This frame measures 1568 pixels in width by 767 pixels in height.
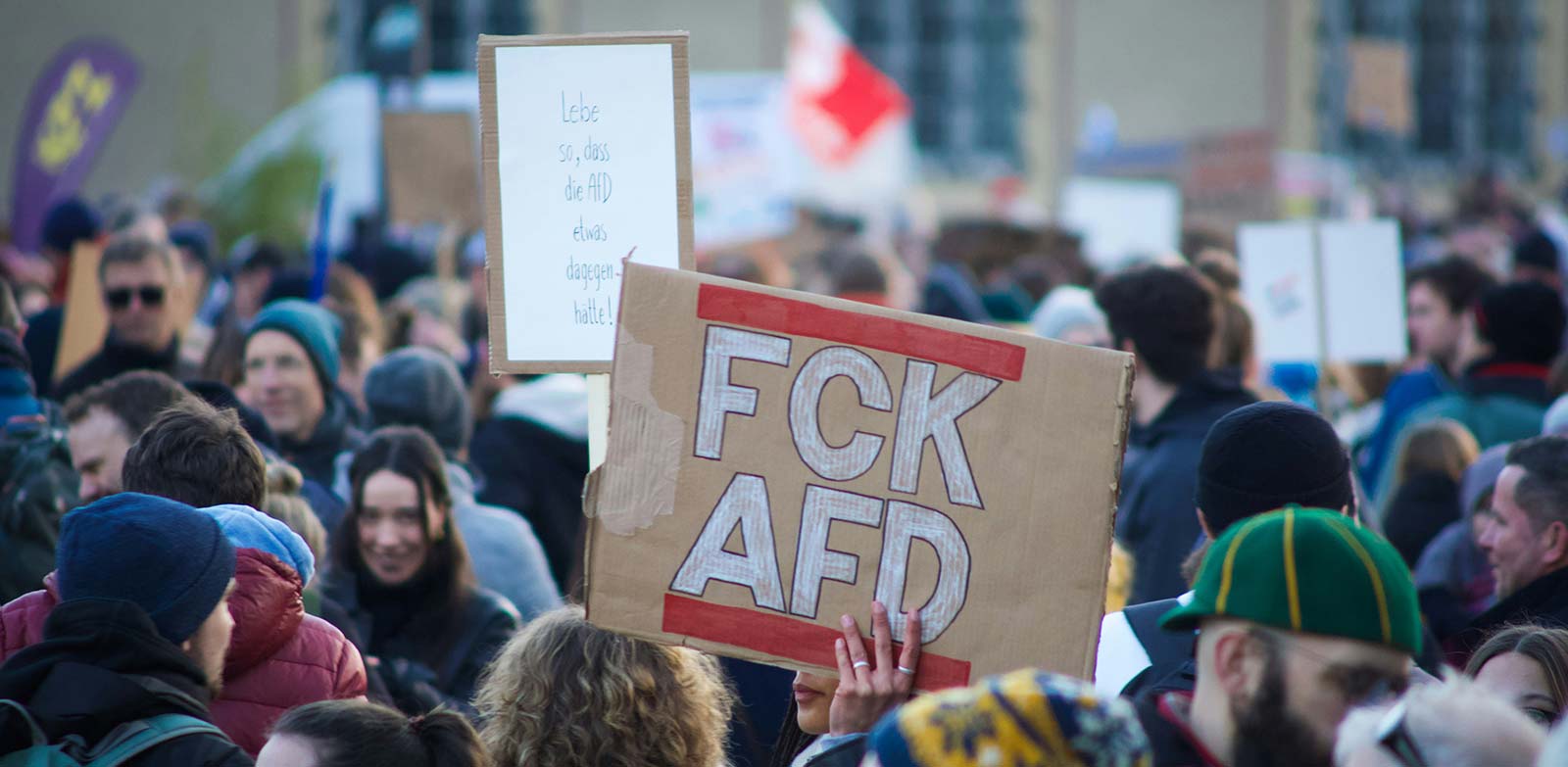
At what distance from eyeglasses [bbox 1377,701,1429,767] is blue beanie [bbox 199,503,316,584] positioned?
72.9 inches

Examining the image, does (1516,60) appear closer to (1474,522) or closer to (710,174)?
(710,174)

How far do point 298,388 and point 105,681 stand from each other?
8.74 ft

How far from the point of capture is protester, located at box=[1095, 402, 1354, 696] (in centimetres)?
289

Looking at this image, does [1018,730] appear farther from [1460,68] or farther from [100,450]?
[1460,68]

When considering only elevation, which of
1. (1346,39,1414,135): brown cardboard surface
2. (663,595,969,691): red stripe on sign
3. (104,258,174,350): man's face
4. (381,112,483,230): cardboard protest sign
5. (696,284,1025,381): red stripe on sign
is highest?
(1346,39,1414,135): brown cardboard surface

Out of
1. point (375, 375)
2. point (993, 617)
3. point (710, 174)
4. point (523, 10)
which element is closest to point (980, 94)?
point (523, 10)

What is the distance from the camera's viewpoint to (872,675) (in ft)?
7.82

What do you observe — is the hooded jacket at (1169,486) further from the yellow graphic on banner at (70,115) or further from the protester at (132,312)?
the yellow graphic on banner at (70,115)

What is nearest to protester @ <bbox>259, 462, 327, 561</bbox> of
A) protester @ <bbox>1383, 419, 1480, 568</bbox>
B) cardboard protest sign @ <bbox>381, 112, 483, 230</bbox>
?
protester @ <bbox>1383, 419, 1480, 568</bbox>

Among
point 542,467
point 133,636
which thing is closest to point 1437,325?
point 542,467

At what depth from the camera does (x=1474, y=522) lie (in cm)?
421

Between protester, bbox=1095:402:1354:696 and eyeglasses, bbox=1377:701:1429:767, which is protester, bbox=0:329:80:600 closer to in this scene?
protester, bbox=1095:402:1354:696

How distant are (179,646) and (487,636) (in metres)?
1.48

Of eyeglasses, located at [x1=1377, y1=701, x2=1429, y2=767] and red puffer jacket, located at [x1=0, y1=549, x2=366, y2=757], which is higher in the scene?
eyeglasses, located at [x1=1377, y1=701, x2=1429, y2=767]
